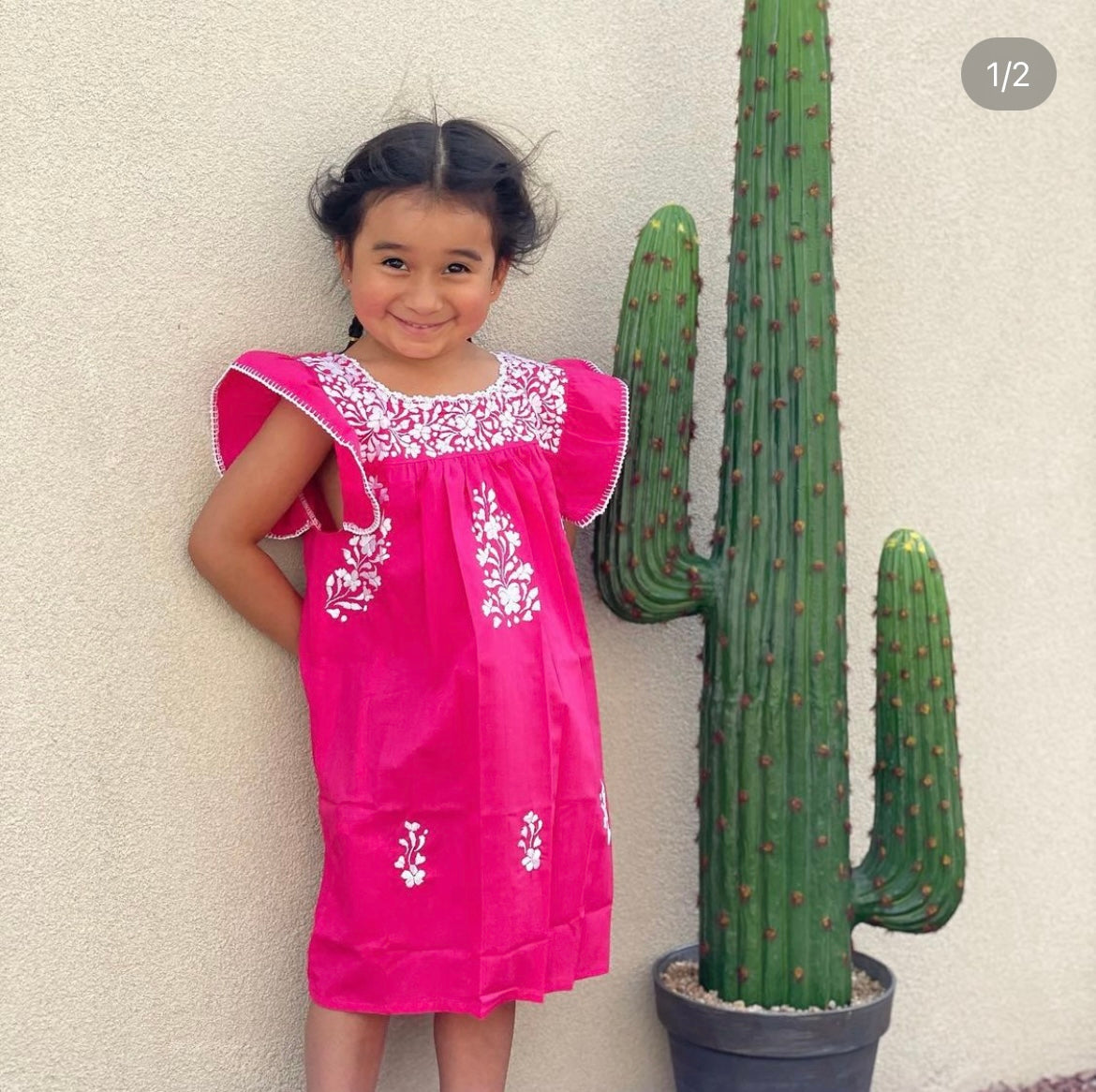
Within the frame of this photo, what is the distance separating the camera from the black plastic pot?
2203 millimetres

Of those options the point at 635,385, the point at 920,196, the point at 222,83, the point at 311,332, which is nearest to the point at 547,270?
the point at 635,385

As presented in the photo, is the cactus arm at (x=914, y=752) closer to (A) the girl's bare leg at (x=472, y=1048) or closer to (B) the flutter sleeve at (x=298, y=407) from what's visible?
(A) the girl's bare leg at (x=472, y=1048)

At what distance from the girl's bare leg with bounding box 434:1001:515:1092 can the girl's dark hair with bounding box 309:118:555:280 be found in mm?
1089

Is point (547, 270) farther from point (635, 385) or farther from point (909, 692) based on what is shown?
point (909, 692)

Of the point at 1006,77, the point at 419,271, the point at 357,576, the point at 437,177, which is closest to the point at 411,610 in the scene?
the point at 357,576

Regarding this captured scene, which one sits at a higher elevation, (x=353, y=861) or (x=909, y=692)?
(x=909, y=692)

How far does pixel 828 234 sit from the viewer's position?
2252 mm

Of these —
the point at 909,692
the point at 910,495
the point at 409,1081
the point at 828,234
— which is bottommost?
the point at 409,1081

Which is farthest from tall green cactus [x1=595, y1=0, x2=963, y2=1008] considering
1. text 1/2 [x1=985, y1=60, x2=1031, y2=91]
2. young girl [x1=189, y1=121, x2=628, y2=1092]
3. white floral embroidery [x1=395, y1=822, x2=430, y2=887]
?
text 1/2 [x1=985, y1=60, x2=1031, y2=91]

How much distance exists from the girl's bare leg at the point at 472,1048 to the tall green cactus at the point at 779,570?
0.40 m

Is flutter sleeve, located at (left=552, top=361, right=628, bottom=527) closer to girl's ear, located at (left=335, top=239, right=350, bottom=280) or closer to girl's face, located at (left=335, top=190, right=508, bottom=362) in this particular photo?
girl's face, located at (left=335, top=190, right=508, bottom=362)

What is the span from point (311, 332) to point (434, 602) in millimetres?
476

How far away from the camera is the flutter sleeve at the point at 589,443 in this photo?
6.96 feet

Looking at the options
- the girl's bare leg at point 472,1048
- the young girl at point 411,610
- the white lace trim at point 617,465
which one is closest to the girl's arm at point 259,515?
the young girl at point 411,610
